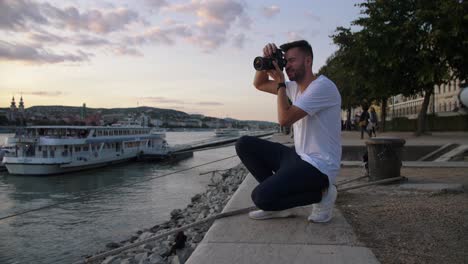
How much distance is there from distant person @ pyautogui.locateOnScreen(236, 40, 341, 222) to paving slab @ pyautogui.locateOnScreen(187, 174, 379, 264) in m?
0.22

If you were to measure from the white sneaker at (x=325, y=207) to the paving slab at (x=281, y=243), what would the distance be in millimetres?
63

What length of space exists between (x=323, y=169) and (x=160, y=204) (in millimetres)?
14028

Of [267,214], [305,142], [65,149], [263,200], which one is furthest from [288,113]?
[65,149]

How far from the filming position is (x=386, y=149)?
7.06 metres

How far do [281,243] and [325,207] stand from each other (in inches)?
29.6

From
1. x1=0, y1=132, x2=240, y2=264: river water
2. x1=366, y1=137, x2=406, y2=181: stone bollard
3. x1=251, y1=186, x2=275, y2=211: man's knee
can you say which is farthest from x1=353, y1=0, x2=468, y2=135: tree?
x1=251, y1=186, x2=275, y2=211: man's knee

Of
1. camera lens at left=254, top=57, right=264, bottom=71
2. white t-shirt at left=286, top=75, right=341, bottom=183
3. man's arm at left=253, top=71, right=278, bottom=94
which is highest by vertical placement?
camera lens at left=254, top=57, right=264, bottom=71

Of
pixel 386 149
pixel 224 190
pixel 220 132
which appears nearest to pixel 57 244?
pixel 224 190

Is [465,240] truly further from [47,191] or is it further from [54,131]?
[54,131]

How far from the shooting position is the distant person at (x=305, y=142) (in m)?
3.65

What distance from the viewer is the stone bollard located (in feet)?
23.0

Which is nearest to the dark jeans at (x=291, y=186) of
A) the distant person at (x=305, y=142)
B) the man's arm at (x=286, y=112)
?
the distant person at (x=305, y=142)

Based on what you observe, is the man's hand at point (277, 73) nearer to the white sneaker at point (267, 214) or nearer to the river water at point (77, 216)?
the white sneaker at point (267, 214)

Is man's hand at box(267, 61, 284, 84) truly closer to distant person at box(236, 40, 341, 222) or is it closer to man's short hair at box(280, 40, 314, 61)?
distant person at box(236, 40, 341, 222)
